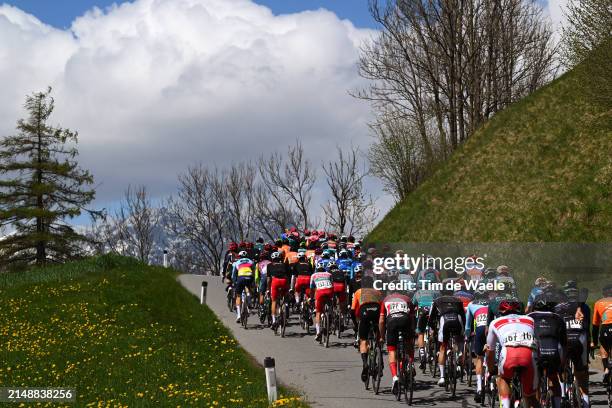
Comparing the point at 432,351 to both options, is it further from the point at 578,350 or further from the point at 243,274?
the point at 243,274

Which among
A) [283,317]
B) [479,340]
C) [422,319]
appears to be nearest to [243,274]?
[283,317]

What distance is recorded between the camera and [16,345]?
2308 cm

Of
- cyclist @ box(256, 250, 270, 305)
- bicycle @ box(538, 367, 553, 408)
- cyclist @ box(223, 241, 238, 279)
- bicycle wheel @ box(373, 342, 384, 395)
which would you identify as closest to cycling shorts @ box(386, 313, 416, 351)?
bicycle wheel @ box(373, 342, 384, 395)

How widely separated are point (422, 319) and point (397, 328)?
8.24ft

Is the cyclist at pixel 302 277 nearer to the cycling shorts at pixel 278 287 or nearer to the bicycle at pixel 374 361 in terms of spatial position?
the cycling shorts at pixel 278 287

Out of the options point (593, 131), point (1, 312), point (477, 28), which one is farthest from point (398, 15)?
point (1, 312)

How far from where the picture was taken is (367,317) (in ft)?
50.8

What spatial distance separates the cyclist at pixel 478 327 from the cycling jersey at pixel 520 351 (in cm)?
264

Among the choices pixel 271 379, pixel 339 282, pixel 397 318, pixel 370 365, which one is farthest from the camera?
pixel 339 282

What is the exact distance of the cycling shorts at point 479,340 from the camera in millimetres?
13500

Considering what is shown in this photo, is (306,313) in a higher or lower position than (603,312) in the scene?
higher

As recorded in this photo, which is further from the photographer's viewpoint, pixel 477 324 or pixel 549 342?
pixel 477 324

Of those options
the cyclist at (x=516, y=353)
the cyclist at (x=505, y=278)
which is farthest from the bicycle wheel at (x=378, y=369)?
the cyclist at (x=516, y=353)

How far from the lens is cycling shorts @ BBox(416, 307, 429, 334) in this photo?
1638 cm
